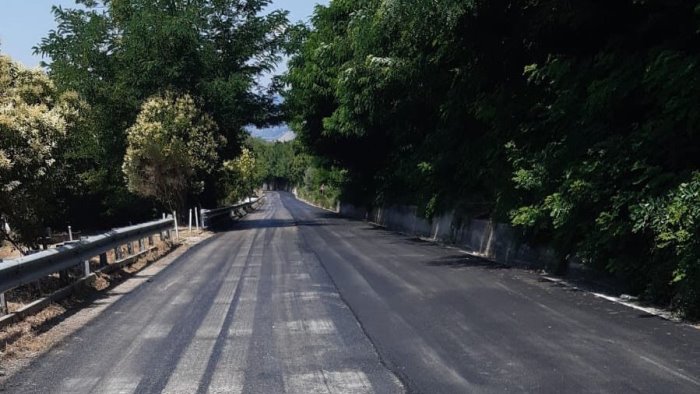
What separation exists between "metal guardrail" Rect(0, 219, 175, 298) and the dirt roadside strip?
17.7 inches

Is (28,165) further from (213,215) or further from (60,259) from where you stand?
(213,215)

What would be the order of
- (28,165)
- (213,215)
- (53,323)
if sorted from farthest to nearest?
(213,215)
(28,165)
(53,323)

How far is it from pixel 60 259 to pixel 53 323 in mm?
1915

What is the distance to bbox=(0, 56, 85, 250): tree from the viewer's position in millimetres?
11383

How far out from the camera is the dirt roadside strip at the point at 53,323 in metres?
7.04

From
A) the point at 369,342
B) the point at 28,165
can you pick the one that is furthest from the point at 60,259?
the point at 369,342

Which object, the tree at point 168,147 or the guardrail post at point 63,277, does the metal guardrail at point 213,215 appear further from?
the guardrail post at point 63,277

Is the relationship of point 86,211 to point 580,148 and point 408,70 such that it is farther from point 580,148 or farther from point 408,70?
point 580,148

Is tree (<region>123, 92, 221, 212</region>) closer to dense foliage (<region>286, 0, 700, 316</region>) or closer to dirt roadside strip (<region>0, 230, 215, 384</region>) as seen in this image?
dense foliage (<region>286, 0, 700, 316</region>)

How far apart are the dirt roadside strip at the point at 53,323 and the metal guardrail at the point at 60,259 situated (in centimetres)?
45

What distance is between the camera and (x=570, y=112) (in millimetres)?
11430

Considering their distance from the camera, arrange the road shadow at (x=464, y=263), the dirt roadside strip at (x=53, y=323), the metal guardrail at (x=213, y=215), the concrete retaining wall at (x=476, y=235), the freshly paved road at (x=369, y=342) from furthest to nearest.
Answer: the metal guardrail at (x=213, y=215) < the concrete retaining wall at (x=476, y=235) < the road shadow at (x=464, y=263) < the dirt roadside strip at (x=53, y=323) < the freshly paved road at (x=369, y=342)

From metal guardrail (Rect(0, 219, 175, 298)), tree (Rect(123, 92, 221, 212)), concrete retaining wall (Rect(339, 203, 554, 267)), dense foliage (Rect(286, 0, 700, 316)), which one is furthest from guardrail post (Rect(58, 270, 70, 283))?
tree (Rect(123, 92, 221, 212))

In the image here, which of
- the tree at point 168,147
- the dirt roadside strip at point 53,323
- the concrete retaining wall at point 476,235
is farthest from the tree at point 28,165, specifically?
the tree at point 168,147
